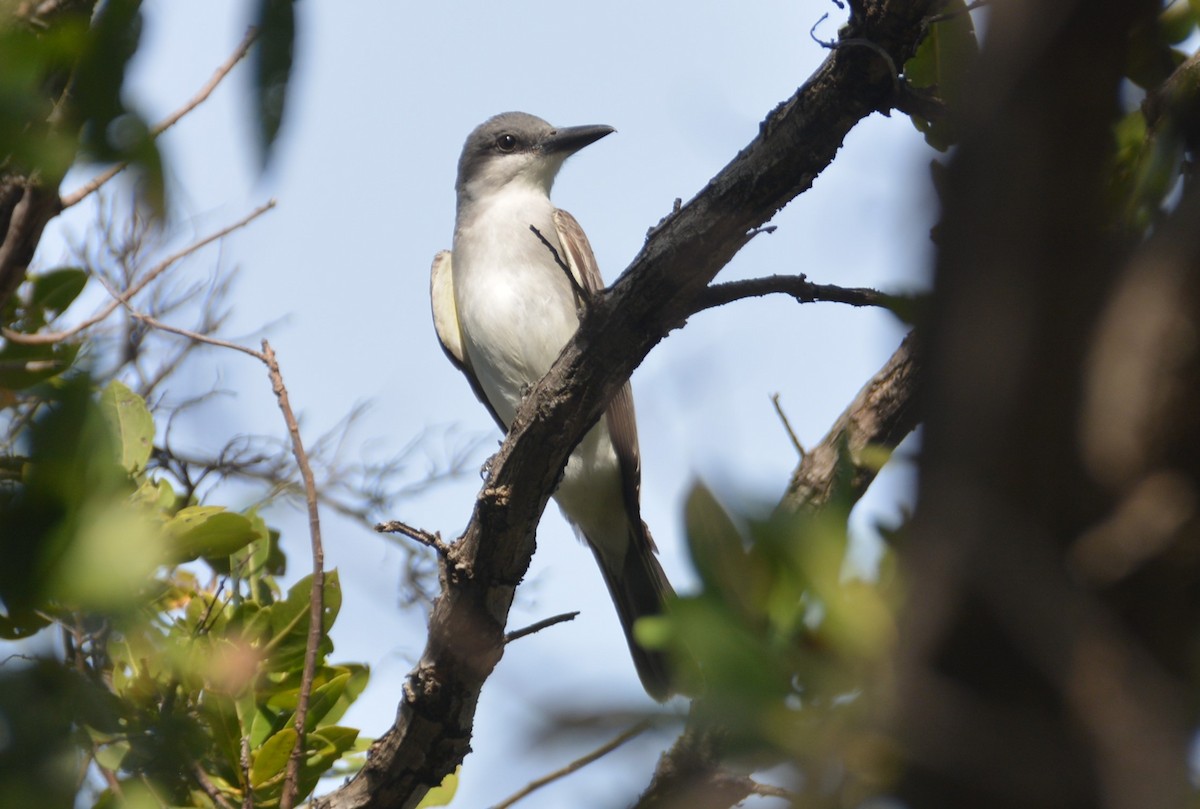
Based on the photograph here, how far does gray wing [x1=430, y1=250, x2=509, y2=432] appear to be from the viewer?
22.5 feet

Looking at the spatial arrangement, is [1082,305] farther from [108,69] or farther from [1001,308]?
[108,69]

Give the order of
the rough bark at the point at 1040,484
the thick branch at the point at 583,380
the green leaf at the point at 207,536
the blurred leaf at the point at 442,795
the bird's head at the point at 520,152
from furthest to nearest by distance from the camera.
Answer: the bird's head at the point at 520,152
the blurred leaf at the point at 442,795
the thick branch at the point at 583,380
the green leaf at the point at 207,536
the rough bark at the point at 1040,484

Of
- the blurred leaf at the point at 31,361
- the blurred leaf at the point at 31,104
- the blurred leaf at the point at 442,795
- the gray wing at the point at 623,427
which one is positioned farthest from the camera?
the gray wing at the point at 623,427

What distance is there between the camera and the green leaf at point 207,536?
2.26 m

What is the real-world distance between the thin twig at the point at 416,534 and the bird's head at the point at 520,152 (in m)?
3.66

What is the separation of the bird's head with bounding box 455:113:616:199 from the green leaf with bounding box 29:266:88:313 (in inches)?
147

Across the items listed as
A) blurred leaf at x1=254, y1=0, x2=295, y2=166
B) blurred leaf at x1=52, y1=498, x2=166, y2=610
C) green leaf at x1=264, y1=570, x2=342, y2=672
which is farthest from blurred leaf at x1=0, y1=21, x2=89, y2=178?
green leaf at x1=264, y1=570, x2=342, y2=672

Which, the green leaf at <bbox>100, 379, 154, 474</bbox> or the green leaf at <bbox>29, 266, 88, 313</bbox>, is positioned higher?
the green leaf at <bbox>29, 266, 88, 313</bbox>

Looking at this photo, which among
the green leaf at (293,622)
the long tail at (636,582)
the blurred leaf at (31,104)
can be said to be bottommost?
the blurred leaf at (31,104)

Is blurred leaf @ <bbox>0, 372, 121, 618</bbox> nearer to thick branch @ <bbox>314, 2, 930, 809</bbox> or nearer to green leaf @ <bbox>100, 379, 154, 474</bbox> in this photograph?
thick branch @ <bbox>314, 2, 930, 809</bbox>

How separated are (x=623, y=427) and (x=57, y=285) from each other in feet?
10.1

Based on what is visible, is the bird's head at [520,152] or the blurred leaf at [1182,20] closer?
the blurred leaf at [1182,20]

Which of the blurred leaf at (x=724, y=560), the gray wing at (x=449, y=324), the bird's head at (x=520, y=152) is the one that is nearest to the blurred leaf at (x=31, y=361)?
the blurred leaf at (x=724, y=560)

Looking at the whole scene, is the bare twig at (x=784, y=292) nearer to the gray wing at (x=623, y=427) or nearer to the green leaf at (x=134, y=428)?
the green leaf at (x=134, y=428)
